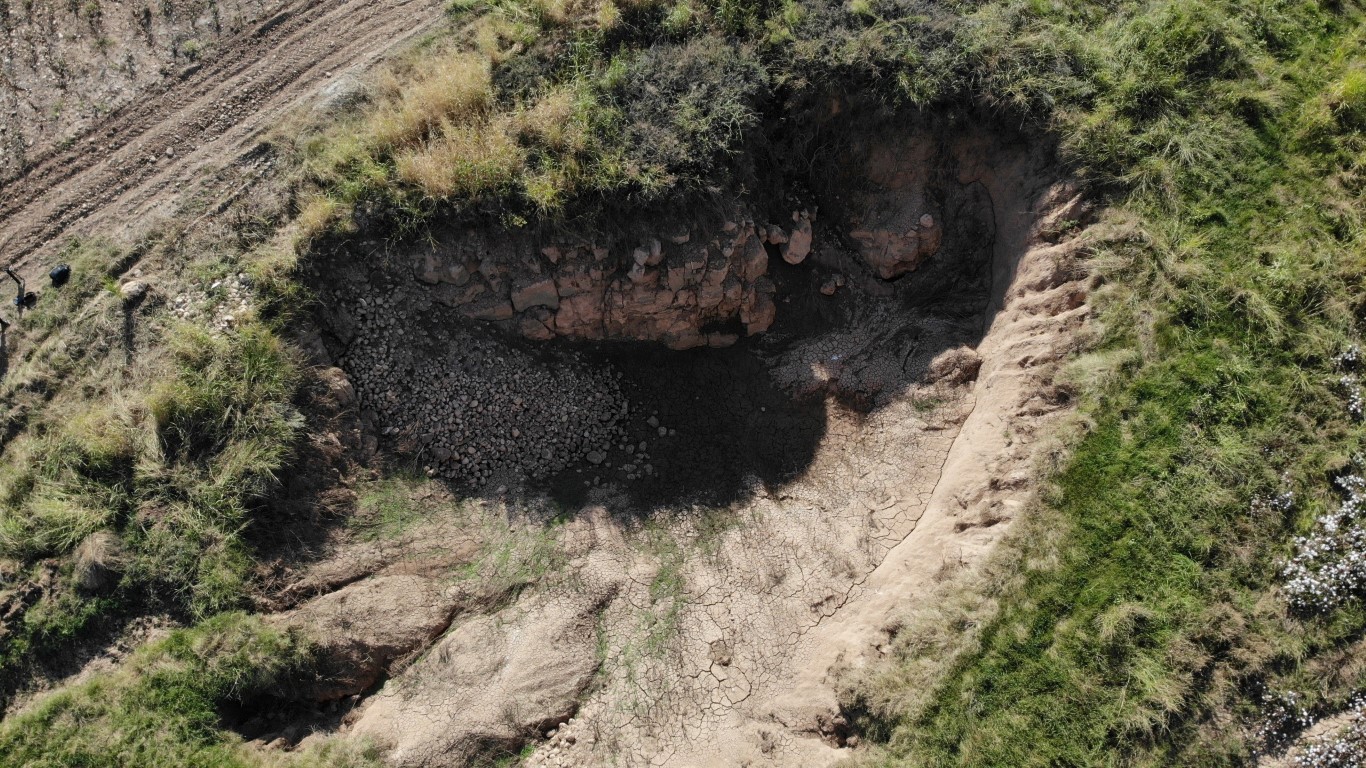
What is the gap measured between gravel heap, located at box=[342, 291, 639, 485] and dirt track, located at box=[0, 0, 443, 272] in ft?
10.9

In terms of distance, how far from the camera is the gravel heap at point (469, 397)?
9945 mm

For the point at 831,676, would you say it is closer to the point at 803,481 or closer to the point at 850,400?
the point at 803,481

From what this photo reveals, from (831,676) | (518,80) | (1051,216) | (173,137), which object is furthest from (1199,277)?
(173,137)

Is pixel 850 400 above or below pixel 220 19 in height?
below

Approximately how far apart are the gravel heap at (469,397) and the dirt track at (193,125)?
10.9ft

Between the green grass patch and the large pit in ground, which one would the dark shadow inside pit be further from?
the green grass patch

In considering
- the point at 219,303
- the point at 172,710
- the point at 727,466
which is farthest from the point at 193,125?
the point at 727,466

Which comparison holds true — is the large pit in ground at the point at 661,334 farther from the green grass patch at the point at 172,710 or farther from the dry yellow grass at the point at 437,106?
the green grass patch at the point at 172,710

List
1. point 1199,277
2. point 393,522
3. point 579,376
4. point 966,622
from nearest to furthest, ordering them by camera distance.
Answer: point 966,622 < point 1199,277 < point 393,522 < point 579,376

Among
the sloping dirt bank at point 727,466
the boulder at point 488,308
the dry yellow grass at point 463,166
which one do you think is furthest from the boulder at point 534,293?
the dry yellow grass at point 463,166

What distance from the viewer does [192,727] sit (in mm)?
8211

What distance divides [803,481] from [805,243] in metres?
3.66

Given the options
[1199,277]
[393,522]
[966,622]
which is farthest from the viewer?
[393,522]

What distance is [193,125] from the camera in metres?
10.6
